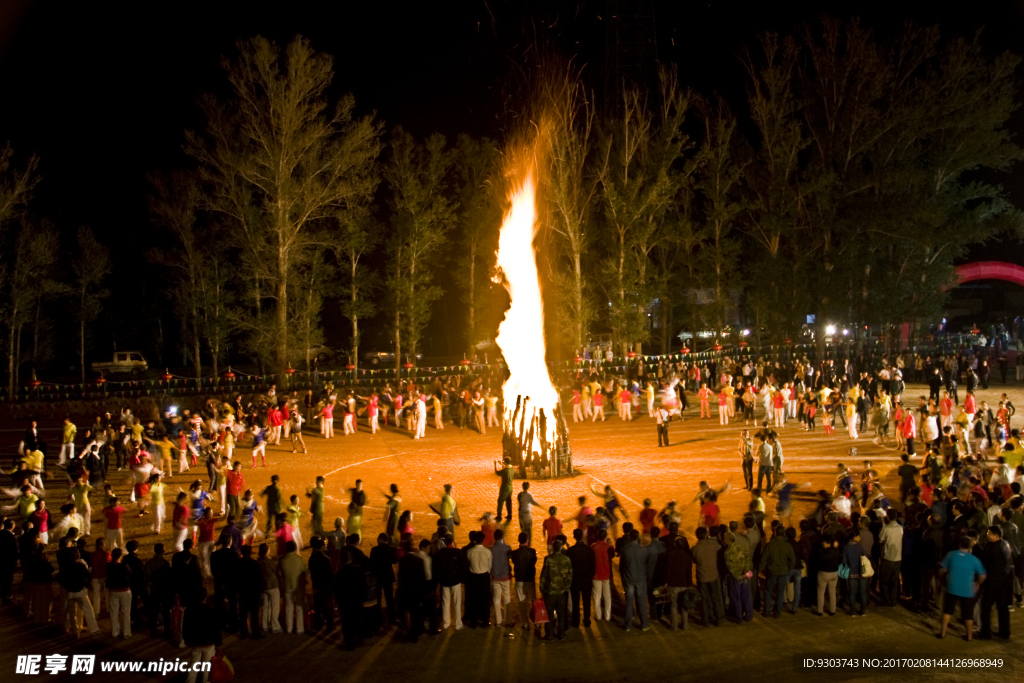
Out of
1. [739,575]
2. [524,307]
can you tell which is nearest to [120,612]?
[739,575]

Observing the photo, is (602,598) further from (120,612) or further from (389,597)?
(120,612)

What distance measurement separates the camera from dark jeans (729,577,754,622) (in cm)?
1027

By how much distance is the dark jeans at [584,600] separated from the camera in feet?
33.4

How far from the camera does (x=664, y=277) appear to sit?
41.7 meters

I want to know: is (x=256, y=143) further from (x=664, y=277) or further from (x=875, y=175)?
(x=875, y=175)

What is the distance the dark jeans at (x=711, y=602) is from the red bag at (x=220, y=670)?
567cm

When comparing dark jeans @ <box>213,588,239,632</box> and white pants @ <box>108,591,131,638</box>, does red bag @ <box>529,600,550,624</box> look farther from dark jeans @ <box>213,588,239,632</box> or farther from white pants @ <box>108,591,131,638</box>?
white pants @ <box>108,591,131,638</box>

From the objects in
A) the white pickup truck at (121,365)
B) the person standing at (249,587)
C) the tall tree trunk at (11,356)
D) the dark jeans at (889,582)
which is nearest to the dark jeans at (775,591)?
the dark jeans at (889,582)

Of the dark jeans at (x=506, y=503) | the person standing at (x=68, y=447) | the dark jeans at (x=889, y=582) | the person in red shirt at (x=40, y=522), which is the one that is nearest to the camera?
the dark jeans at (x=889, y=582)

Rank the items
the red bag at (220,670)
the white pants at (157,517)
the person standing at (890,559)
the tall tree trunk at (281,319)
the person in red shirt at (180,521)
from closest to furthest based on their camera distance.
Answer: the red bag at (220,670), the person standing at (890,559), the person in red shirt at (180,521), the white pants at (157,517), the tall tree trunk at (281,319)

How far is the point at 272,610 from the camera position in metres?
10.2

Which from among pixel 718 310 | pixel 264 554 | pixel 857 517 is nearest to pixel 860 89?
pixel 718 310

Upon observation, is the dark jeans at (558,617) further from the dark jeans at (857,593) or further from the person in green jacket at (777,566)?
the dark jeans at (857,593)

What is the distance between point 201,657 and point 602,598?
4877mm
